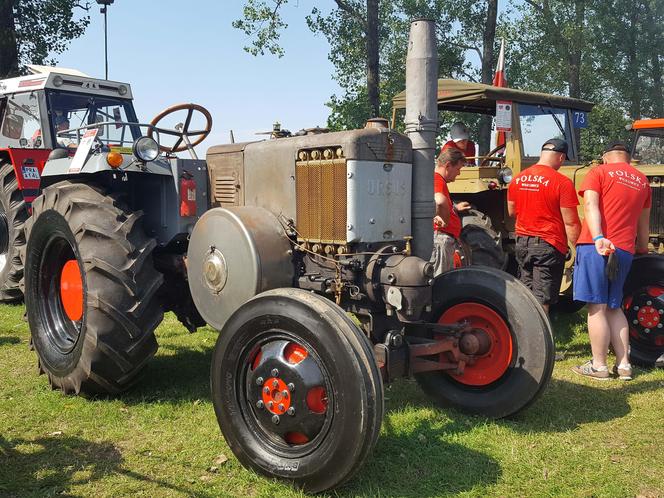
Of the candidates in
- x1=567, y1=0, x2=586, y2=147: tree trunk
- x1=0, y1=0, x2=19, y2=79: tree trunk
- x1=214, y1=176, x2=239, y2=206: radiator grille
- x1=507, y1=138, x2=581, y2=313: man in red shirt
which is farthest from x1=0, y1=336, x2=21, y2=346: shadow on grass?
x1=567, y1=0, x2=586, y2=147: tree trunk

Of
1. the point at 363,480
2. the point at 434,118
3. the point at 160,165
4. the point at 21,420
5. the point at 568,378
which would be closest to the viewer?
the point at 363,480

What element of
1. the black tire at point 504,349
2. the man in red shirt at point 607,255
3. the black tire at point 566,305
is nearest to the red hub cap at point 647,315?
the man in red shirt at point 607,255

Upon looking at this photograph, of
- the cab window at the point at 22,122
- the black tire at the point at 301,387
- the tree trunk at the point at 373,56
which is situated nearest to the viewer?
the black tire at the point at 301,387

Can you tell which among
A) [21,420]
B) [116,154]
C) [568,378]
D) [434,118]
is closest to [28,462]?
[21,420]

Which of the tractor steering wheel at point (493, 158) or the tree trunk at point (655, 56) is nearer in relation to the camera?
the tractor steering wheel at point (493, 158)

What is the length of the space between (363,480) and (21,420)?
6.94 feet

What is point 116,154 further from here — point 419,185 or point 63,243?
point 419,185

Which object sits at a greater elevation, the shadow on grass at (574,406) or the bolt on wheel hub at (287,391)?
the bolt on wheel hub at (287,391)

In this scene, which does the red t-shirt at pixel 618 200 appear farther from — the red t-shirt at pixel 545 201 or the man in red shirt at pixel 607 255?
the red t-shirt at pixel 545 201

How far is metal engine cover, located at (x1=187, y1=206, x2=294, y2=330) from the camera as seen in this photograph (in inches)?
135

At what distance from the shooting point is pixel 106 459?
325 cm

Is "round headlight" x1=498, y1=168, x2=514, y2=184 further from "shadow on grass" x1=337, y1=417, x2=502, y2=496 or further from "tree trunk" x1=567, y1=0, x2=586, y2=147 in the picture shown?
"tree trunk" x1=567, y1=0, x2=586, y2=147

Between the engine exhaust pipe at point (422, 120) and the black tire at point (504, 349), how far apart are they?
43cm

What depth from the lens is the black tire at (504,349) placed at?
3.58 metres
